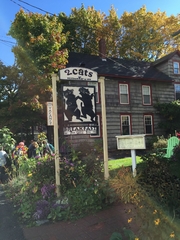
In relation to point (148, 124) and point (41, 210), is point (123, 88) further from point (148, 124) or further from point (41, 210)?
point (41, 210)

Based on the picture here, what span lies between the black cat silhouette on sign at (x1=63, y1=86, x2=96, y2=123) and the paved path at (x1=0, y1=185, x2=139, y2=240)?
212cm

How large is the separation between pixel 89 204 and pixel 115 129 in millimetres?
13451

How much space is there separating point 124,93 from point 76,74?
13.6 meters

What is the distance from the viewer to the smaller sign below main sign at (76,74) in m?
5.37

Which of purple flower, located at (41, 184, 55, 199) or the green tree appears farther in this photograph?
the green tree

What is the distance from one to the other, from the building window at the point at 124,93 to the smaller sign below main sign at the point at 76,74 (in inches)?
513

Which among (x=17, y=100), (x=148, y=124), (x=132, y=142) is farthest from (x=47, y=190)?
(x=148, y=124)

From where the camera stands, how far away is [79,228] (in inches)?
152

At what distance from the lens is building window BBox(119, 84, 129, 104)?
18516mm

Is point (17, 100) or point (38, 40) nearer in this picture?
point (38, 40)

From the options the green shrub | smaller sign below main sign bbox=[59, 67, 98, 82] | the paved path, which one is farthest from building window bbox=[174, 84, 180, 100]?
the paved path

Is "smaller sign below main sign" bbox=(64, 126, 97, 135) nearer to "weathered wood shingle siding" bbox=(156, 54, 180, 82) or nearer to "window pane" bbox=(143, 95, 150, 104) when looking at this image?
"window pane" bbox=(143, 95, 150, 104)

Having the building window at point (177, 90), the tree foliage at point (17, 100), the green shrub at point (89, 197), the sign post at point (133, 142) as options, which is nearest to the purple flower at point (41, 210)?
the green shrub at point (89, 197)

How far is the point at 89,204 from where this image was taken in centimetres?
451
